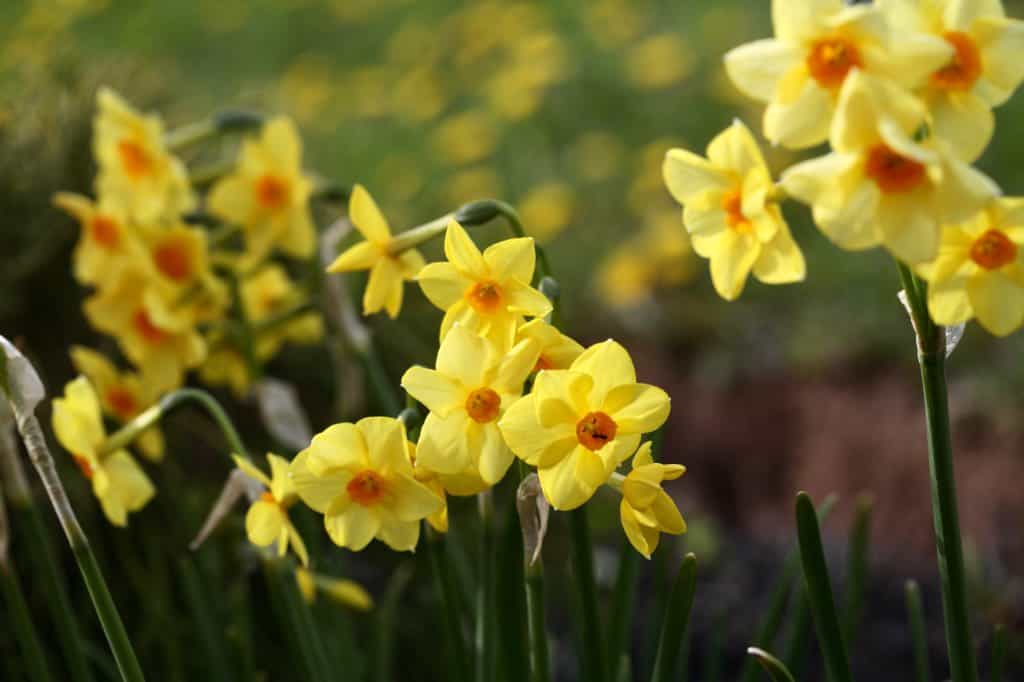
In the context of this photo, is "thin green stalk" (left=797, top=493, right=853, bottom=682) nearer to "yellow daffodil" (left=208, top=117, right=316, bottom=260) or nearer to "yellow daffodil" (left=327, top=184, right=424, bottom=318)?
"yellow daffodil" (left=327, top=184, right=424, bottom=318)

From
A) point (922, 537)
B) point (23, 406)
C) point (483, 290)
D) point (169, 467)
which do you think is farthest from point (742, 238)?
point (922, 537)

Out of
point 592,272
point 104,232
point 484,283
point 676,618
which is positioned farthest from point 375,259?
point 592,272

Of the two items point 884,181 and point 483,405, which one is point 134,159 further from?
point 884,181

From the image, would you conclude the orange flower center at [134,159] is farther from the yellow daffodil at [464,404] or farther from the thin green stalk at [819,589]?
the thin green stalk at [819,589]

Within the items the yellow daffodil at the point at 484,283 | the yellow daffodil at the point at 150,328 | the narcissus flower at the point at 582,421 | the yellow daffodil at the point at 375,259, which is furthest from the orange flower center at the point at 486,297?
the yellow daffodil at the point at 150,328

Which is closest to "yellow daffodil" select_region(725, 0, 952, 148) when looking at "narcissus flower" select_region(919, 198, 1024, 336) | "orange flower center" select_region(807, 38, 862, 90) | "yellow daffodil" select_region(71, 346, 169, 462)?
"orange flower center" select_region(807, 38, 862, 90)

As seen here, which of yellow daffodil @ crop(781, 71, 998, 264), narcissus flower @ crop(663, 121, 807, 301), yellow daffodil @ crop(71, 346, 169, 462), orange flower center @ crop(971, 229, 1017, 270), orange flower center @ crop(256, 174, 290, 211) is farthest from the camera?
orange flower center @ crop(256, 174, 290, 211)
